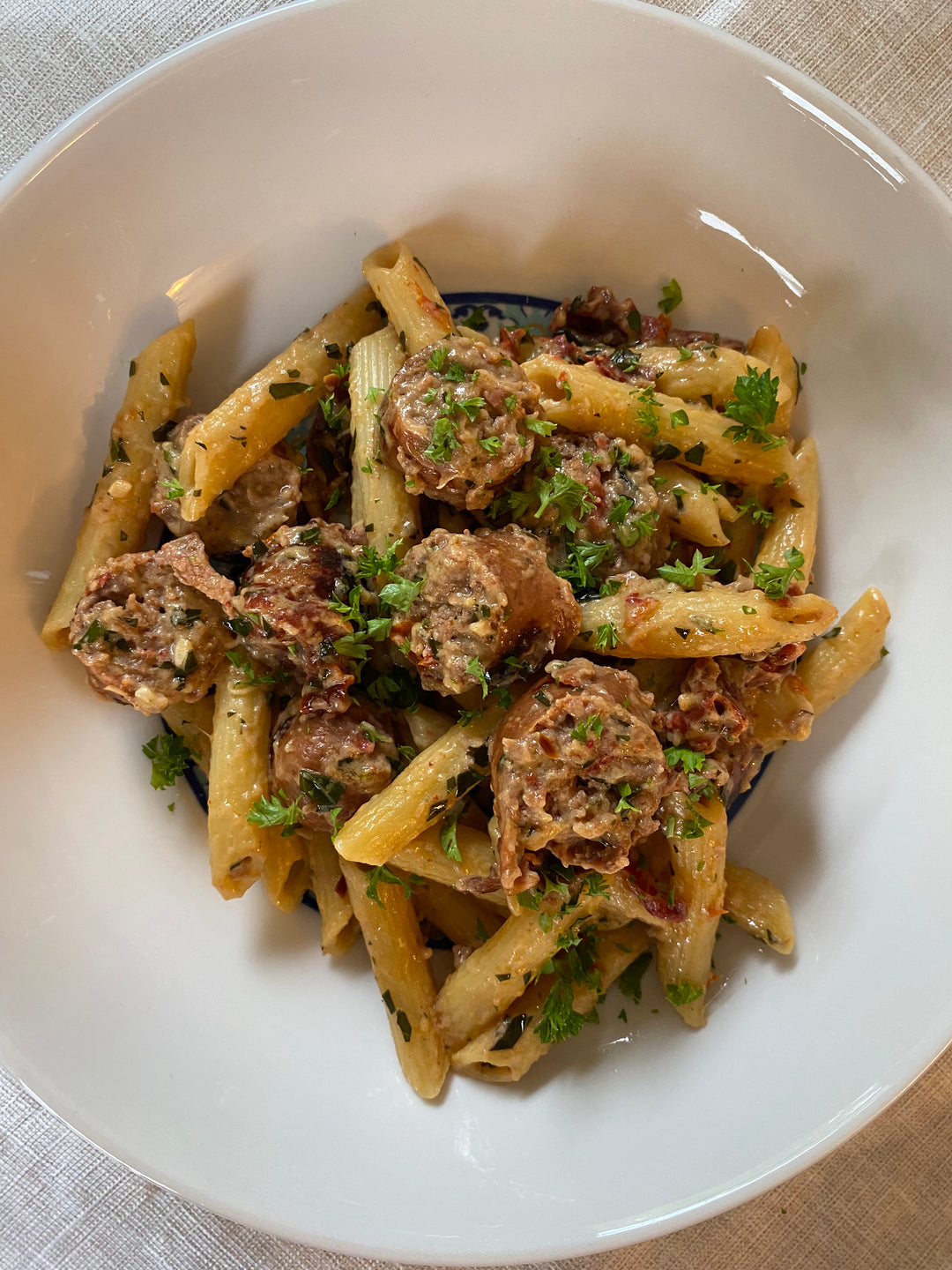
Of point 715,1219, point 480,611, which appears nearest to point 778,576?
point 480,611

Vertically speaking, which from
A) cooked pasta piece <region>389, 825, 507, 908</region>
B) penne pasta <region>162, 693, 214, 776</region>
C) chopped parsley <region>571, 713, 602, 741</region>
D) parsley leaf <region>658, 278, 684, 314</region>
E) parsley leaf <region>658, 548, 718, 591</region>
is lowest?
penne pasta <region>162, 693, 214, 776</region>

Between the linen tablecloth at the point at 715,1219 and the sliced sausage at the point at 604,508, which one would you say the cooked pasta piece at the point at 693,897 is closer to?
the sliced sausage at the point at 604,508

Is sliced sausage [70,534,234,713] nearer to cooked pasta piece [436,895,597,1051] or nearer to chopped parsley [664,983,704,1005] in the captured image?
cooked pasta piece [436,895,597,1051]

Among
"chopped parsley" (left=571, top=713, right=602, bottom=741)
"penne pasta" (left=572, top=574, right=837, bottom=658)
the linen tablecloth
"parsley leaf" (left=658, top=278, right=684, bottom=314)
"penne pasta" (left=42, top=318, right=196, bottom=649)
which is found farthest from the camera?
the linen tablecloth

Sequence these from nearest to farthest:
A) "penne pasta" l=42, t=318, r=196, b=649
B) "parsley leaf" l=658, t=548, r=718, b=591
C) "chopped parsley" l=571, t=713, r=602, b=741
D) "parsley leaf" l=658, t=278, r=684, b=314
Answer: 1. "chopped parsley" l=571, t=713, r=602, b=741
2. "parsley leaf" l=658, t=548, r=718, b=591
3. "penne pasta" l=42, t=318, r=196, b=649
4. "parsley leaf" l=658, t=278, r=684, b=314

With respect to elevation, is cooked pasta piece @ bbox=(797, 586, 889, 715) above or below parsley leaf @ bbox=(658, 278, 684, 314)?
below

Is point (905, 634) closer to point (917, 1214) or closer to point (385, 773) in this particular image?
point (385, 773)

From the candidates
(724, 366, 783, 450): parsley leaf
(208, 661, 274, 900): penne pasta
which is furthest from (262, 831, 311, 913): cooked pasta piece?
(724, 366, 783, 450): parsley leaf
